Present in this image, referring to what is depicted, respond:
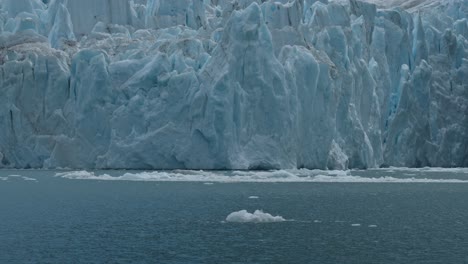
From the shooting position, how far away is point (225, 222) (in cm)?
2778

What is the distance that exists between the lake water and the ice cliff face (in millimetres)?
8148

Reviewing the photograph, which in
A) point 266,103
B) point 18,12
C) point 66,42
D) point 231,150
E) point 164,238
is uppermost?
point 18,12

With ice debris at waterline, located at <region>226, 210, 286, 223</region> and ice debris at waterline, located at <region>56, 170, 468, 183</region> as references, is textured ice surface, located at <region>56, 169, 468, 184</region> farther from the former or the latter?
ice debris at waterline, located at <region>226, 210, 286, 223</region>

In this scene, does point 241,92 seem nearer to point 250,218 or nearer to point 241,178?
point 241,178

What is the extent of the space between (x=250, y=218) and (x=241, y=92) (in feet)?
93.2

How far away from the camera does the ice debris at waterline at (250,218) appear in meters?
27.7

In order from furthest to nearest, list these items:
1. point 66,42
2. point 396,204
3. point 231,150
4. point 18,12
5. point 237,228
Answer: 1. point 18,12
2. point 66,42
3. point 231,150
4. point 396,204
5. point 237,228

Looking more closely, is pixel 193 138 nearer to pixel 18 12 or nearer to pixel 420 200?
pixel 420 200

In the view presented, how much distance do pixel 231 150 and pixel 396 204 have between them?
69.5 ft

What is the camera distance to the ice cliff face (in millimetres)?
55562

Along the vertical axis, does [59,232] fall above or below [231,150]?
below

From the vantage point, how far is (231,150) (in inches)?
2143

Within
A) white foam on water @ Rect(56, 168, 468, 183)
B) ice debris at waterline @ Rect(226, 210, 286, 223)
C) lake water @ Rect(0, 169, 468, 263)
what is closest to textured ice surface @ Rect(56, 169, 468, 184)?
white foam on water @ Rect(56, 168, 468, 183)

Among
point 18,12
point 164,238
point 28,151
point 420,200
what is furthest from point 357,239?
point 18,12
